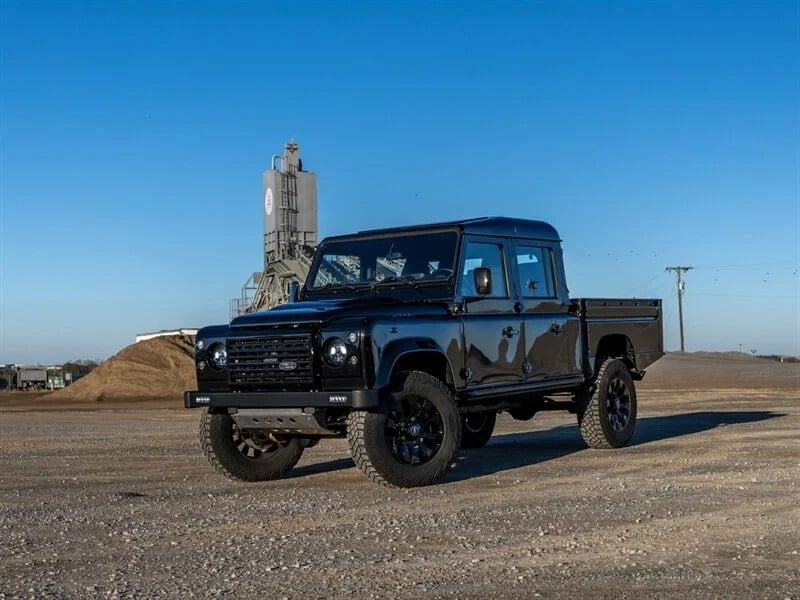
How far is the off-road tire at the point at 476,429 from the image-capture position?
13336 mm

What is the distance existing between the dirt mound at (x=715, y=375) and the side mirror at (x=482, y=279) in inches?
1052

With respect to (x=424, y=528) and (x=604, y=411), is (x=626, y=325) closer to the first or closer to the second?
(x=604, y=411)

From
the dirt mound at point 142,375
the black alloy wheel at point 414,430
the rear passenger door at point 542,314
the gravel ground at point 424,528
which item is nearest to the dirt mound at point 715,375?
the dirt mound at point 142,375

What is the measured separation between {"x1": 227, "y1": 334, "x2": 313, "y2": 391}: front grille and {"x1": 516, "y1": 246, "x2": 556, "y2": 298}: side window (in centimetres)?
310

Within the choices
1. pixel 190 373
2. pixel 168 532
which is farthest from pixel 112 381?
pixel 168 532

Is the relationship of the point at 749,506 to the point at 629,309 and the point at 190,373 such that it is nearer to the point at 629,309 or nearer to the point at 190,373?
the point at 629,309

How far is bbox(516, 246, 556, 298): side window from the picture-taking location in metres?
11.5

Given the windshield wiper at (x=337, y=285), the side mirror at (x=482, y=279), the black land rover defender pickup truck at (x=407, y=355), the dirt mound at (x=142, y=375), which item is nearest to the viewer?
the black land rover defender pickup truck at (x=407, y=355)

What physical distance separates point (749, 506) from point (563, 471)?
8.90 feet

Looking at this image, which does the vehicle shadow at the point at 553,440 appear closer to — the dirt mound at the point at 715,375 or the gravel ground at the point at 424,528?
the gravel ground at the point at 424,528

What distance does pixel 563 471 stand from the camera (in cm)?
1057

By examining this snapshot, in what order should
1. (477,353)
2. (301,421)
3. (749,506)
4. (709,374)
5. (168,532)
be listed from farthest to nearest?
(709,374)
(477,353)
(301,421)
(749,506)
(168,532)

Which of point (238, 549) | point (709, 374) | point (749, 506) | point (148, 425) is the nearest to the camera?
point (238, 549)

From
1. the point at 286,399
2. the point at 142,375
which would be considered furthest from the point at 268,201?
the point at 286,399
